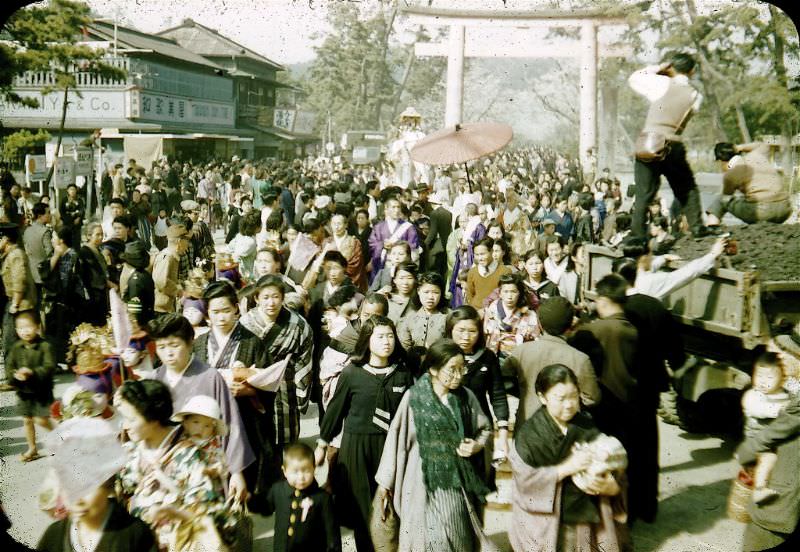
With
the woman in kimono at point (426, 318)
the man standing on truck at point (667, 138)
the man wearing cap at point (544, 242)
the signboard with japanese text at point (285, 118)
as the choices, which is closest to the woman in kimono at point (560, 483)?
the woman in kimono at point (426, 318)

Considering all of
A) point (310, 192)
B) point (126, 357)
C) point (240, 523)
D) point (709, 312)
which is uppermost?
point (310, 192)

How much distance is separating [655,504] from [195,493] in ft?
10.2

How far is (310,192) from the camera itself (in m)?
12.2

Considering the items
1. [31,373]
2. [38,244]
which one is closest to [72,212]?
[38,244]

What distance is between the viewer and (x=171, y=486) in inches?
130

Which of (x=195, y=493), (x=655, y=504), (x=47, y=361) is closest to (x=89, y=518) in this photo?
(x=195, y=493)

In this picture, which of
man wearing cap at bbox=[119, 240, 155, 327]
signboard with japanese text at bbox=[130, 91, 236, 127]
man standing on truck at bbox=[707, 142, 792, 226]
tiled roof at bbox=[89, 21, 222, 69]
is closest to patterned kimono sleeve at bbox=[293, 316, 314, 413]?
man wearing cap at bbox=[119, 240, 155, 327]

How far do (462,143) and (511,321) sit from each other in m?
3.37

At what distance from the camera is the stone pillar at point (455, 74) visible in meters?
15.6

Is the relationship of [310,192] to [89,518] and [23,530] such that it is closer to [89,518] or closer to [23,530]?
[23,530]

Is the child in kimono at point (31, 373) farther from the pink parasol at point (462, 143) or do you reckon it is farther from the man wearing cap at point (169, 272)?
the pink parasol at point (462, 143)

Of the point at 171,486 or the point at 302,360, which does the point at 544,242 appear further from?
the point at 171,486

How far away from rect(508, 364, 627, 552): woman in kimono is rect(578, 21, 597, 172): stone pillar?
12355mm

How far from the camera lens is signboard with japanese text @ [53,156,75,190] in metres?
12.5
